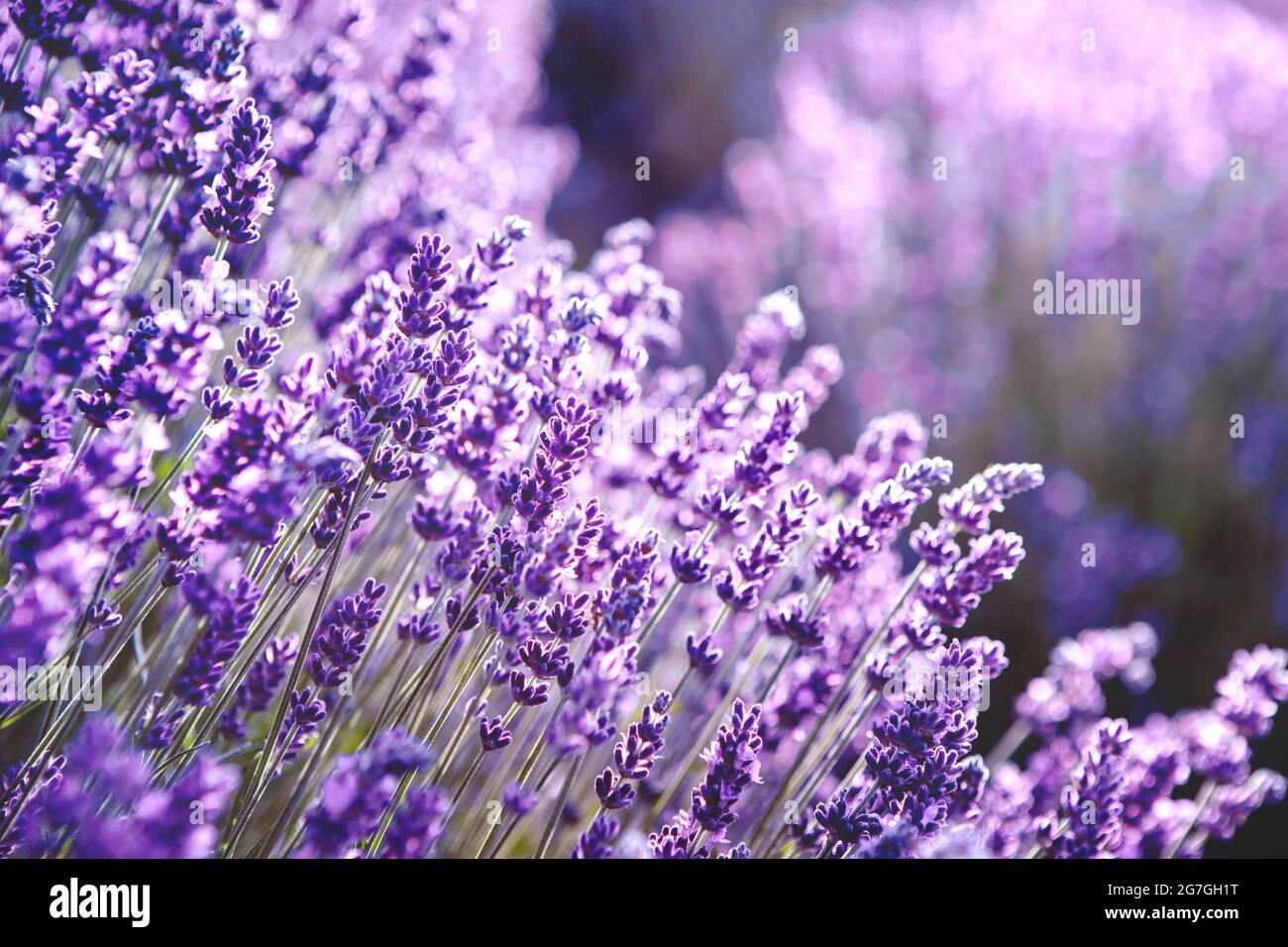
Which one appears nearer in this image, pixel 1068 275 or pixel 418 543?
pixel 418 543

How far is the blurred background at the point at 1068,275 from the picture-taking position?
3.21 metres

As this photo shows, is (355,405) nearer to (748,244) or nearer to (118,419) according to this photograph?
(118,419)

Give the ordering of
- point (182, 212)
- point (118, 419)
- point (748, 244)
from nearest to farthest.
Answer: point (118, 419) < point (182, 212) < point (748, 244)

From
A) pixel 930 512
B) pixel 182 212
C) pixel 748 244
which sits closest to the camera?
pixel 182 212

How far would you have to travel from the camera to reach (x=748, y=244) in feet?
14.2

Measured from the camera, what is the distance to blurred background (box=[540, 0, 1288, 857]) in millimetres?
3211

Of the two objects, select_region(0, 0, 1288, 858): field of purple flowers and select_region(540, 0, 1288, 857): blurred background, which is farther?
select_region(540, 0, 1288, 857): blurred background

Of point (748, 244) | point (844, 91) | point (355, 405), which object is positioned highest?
point (844, 91)

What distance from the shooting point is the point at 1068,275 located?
3.77 m

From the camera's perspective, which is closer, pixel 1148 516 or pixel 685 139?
pixel 1148 516

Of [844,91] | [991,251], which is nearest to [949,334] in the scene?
[991,251]

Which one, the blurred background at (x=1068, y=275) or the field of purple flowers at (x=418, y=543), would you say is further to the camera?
the blurred background at (x=1068, y=275)

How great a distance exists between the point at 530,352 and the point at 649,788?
74cm
